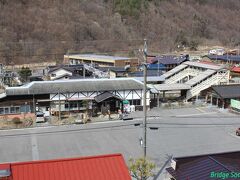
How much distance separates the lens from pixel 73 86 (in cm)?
2052

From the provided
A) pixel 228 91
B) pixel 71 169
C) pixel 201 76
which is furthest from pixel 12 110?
pixel 228 91

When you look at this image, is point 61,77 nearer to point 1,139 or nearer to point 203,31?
point 1,139

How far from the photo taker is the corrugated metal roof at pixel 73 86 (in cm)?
1956

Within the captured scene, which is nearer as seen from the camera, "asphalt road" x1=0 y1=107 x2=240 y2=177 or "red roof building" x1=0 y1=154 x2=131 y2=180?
"red roof building" x1=0 y1=154 x2=131 y2=180

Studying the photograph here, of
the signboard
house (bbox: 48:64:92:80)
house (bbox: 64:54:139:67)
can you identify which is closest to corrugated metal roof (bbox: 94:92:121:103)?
the signboard

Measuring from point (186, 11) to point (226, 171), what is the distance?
76.5 meters

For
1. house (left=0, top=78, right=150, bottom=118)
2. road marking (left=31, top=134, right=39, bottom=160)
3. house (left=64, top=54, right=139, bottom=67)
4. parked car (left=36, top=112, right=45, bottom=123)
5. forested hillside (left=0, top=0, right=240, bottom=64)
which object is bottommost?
road marking (left=31, top=134, right=39, bottom=160)

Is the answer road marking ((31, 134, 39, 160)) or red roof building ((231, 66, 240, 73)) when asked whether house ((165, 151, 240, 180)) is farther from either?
red roof building ((231, 66, 240, 73))

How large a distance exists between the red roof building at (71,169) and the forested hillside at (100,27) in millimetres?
39448

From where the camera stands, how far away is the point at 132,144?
15.0 m

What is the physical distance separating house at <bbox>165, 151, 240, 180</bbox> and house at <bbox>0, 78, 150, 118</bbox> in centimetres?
1092

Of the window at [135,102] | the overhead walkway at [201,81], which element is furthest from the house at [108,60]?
the window at [135,102]

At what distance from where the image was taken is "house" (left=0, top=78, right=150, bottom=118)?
1922cm

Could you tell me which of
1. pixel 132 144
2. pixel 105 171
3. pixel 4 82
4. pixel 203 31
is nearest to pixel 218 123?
pixel 132 144
